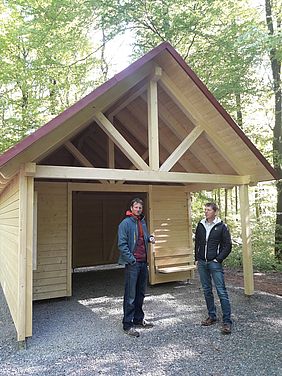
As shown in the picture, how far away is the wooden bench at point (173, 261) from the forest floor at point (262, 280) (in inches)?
38.7

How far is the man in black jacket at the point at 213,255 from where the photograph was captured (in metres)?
3.90

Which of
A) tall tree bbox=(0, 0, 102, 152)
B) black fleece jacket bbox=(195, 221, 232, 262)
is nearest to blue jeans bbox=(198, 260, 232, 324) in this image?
black fleece jacket bbox=(195, 221, 232, 262)

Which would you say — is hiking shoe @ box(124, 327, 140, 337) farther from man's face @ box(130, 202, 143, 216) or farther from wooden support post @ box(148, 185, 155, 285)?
wooden support post @ box(148, 185, 155, 285)

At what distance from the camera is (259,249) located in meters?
9.98

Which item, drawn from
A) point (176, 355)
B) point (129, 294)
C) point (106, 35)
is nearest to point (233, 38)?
point (106, 35)

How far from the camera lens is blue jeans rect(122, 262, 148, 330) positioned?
380 centimetres

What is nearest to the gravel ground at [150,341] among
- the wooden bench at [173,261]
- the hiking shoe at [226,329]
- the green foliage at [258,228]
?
the hiking shoe at [226,329]

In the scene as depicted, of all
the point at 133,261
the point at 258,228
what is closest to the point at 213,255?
the point at 133,261

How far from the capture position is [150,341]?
11.9 feet

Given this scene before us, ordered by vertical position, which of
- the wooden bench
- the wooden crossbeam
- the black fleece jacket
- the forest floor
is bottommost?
the forest floor

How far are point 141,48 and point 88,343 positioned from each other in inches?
321

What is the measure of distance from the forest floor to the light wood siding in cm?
357

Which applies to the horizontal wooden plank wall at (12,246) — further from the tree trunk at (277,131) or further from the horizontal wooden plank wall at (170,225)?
the tree trunk at (277,131)

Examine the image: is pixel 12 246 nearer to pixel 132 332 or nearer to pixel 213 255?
pixel 132 332
